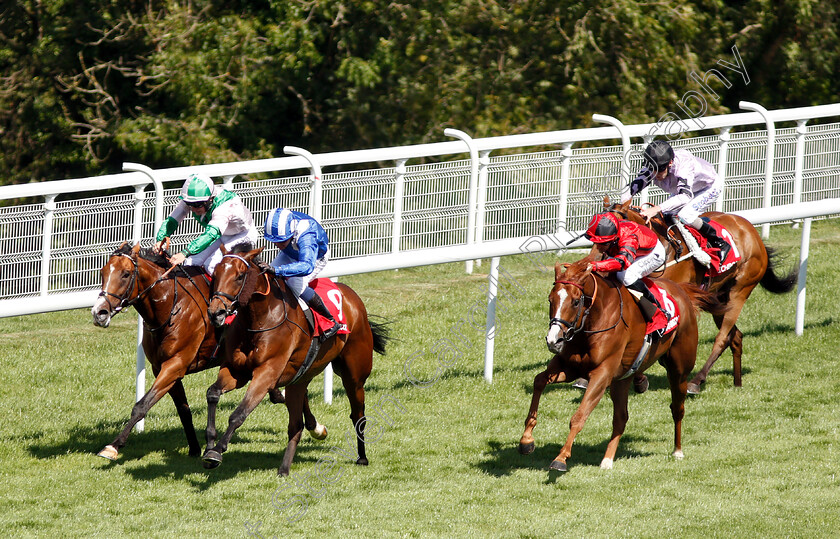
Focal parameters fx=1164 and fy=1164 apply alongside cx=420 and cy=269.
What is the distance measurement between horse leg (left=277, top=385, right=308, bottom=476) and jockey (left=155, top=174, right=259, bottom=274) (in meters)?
0.99

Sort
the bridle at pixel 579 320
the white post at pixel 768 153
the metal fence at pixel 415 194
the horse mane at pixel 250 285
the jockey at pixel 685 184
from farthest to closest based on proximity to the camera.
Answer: the white post at pixel 768 153 < the jockey at pixel 685 184 < the metal fence at pixel 415 194 < the horse mane at pixel 250 285 < the bridle at pixel 579 320

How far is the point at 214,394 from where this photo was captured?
268 inches

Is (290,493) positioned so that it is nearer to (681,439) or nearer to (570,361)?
(570,361)

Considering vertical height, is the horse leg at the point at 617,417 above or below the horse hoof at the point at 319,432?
above

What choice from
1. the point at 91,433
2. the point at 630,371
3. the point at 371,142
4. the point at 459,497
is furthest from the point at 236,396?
the point at 371,142

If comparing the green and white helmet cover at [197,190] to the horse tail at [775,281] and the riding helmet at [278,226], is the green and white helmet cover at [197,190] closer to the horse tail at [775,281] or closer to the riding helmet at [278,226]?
the riding helmet at [278,226]

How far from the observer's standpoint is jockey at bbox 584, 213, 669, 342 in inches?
273

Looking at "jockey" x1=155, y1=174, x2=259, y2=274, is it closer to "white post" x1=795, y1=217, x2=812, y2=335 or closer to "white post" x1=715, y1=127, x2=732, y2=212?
"white post" x1=715, y1=127, x2=732, y2=212

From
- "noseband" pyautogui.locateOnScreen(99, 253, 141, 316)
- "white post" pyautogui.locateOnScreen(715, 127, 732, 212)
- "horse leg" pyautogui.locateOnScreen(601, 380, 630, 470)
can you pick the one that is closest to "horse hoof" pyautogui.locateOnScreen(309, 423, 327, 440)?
"noseband" pyautogui.locateOnScreen(99, 253, 141, 316)

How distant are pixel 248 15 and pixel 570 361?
8.85 m

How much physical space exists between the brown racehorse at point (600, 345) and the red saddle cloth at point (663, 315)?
0.05 metres

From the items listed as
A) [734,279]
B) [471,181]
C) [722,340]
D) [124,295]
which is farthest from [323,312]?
[734,279]

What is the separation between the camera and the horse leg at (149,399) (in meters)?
6.95

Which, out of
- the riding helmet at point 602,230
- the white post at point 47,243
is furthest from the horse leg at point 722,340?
the white post at point 47,243
